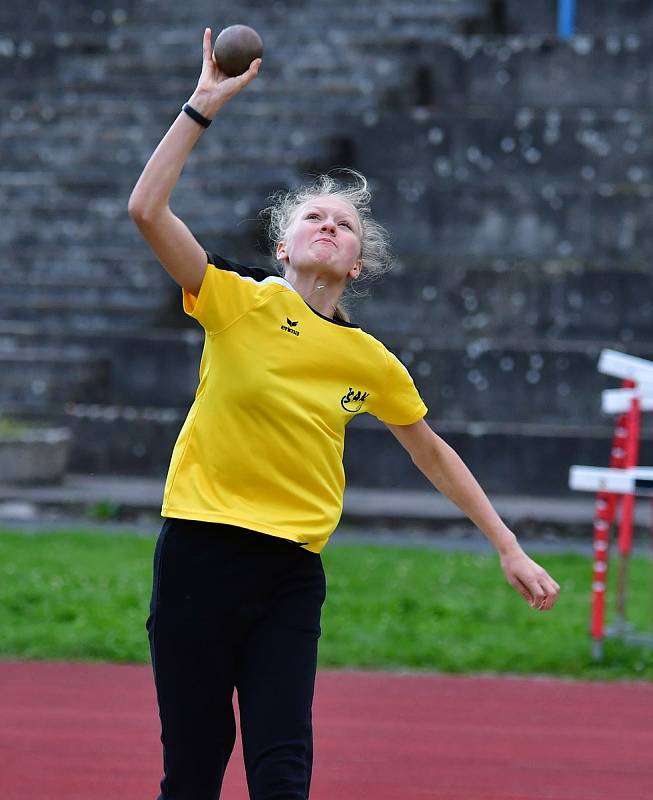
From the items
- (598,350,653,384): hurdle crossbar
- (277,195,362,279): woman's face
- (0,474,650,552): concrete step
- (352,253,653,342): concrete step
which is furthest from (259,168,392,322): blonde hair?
(352,253,653,342): concrete step

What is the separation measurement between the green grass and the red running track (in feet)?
0.76

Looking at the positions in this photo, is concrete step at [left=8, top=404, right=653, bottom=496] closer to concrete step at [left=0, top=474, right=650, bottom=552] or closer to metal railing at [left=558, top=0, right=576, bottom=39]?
concrete step at [left=0, top=474, right=650, bottom=552]

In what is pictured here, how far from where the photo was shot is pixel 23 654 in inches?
307

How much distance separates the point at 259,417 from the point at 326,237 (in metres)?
0.50

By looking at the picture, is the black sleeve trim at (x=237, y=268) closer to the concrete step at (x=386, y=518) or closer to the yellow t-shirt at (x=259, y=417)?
the yellow t-shirt at (x=259, y=417)

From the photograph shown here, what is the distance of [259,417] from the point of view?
377 cm

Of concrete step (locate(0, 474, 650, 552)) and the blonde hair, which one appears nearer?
the blonde hair

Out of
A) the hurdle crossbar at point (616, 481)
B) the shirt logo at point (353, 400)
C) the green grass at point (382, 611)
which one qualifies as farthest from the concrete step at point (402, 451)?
the shirt logo at point (353, 400)

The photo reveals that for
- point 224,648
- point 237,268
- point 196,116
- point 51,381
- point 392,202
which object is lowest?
point 224,648

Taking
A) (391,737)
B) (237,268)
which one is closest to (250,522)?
(237,268)

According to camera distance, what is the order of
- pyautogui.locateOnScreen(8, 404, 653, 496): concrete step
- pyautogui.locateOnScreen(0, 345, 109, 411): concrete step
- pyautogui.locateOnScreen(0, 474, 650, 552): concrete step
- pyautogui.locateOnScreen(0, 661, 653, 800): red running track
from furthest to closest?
1. pyautogui.locateOnScreen(0, 345, 109, 411): concrete step
2. pyautogui.locateOnScreen(8, 404, 653, 496): concrete step
3. pyautogui.locateOnScreen(0, 474, 650, 552): concrete step
4. pyautogui.locateOnScreen(0, 661, 653, 800): red running track

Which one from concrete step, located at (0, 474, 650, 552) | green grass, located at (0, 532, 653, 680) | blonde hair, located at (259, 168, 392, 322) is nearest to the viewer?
blonde hair, located at (259, 168, 392, 322)

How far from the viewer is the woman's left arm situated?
12.7 feet

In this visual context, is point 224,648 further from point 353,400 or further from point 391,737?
point 391,737
